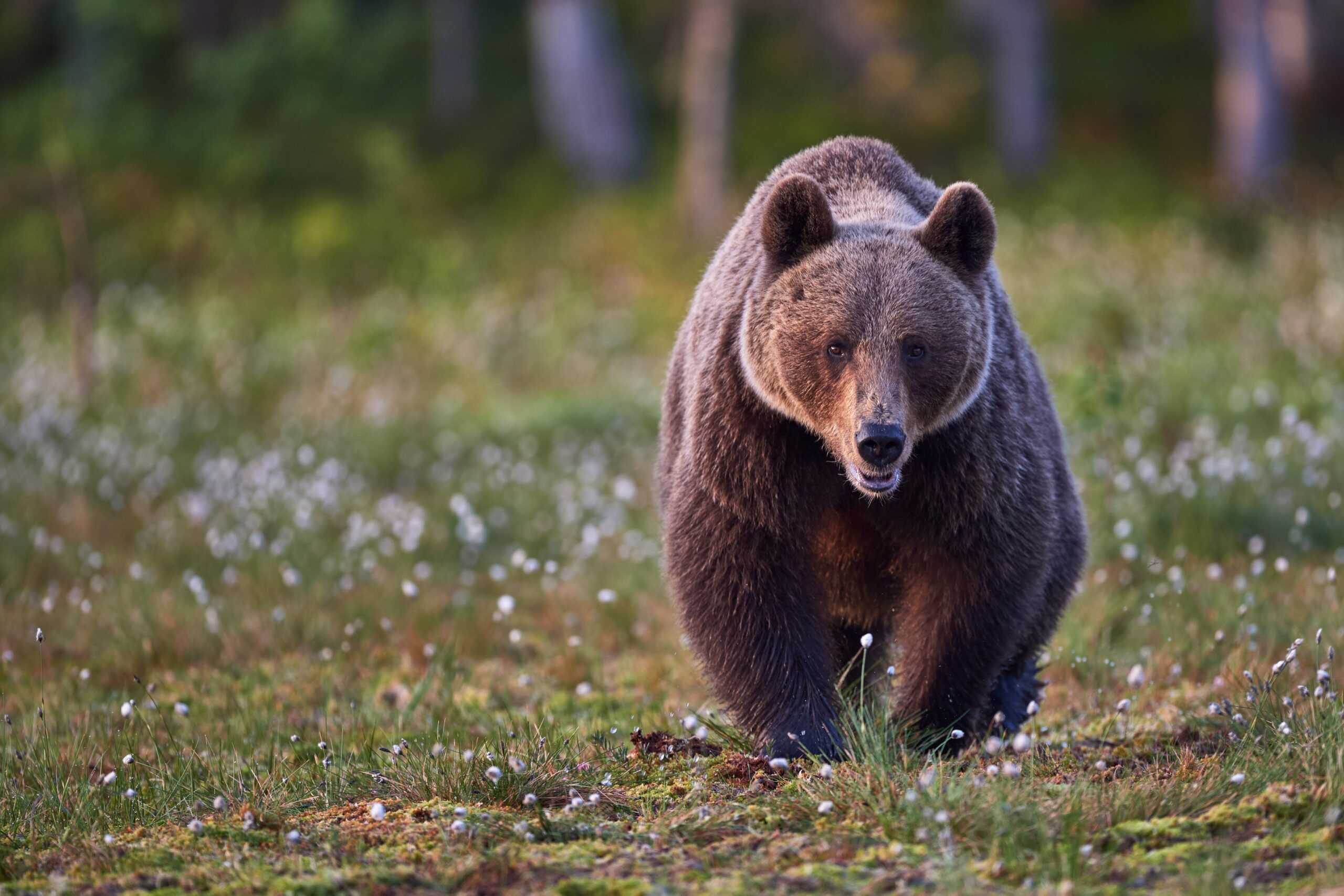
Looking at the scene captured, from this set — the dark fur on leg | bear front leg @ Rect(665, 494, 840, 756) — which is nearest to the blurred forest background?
the dark fur on leg

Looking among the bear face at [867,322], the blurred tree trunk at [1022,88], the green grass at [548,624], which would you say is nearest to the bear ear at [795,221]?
the bear face at [867,322]

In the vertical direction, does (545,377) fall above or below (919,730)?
above

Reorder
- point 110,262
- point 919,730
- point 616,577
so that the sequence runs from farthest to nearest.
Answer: point 110,262 < point 616,577 < point 919,730

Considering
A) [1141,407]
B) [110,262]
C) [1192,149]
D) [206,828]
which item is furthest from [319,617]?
[1192,149]

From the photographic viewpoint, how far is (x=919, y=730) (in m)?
4.55

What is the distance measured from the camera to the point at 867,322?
4.18m

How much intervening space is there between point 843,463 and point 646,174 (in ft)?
63.3

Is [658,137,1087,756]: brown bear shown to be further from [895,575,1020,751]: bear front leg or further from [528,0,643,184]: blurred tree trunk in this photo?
[528,0,643,184]: blurred tree trunk

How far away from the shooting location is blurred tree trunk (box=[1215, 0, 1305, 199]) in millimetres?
19297

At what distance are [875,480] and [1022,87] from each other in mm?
19075

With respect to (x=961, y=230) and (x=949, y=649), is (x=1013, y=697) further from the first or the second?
(x=961, y=230)

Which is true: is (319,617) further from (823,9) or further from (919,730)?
(823,9)

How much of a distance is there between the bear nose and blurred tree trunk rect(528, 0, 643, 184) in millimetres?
18936

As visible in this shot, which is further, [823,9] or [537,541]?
[823,9]
